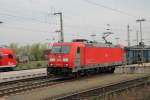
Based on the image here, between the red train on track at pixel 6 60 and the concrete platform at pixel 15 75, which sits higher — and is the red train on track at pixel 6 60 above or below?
above

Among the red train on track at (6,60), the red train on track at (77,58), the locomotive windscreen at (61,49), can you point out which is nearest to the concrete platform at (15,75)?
the red train on track at (77,58)

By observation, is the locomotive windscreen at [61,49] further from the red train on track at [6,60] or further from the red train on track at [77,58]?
the red train on track at [6,60]

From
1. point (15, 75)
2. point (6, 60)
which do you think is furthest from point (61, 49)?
point (6, 60)

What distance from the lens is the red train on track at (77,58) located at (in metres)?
23.9

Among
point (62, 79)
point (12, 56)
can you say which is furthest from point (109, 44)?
point (12, 56)

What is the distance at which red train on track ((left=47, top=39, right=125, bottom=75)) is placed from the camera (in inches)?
941

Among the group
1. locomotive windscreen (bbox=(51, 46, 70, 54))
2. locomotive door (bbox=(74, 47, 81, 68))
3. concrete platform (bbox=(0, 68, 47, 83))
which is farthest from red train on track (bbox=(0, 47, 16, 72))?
locomotive door (bbox=(74, 47, 81, 68))

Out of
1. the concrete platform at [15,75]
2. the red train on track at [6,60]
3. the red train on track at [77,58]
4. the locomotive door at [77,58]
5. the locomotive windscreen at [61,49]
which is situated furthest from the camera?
the red train on track at [6,60]

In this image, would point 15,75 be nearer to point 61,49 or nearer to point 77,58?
point 61,49

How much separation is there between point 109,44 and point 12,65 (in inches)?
463

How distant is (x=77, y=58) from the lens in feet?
79.9

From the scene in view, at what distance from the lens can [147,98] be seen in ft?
44.9

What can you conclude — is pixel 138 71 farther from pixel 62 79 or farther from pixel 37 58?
pixel 37 58

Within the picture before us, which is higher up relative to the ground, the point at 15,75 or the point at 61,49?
the point at 61,49
